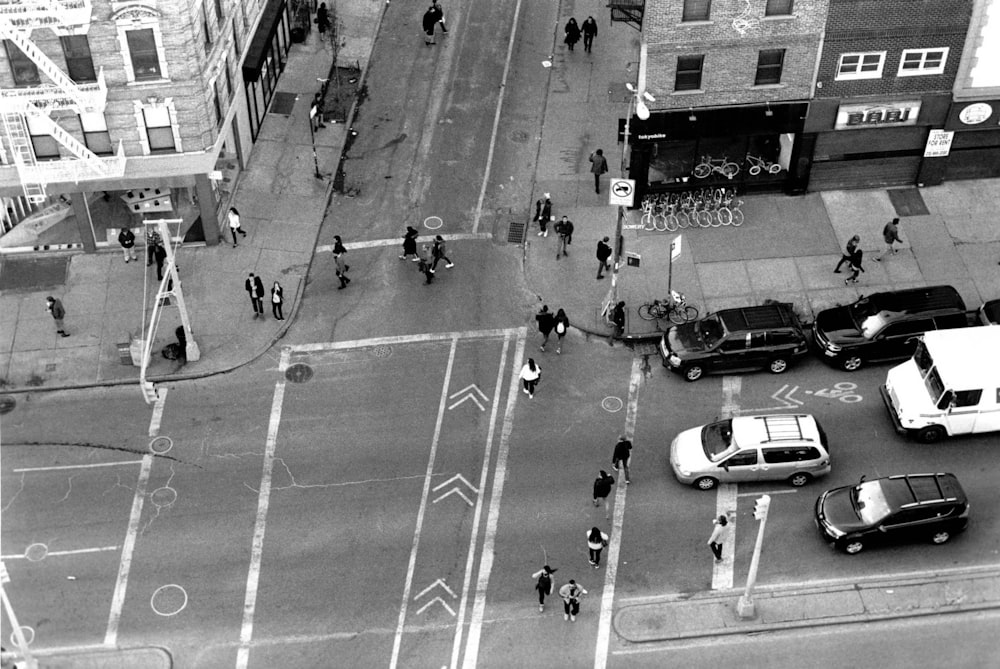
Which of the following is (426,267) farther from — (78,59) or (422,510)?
(78,59)

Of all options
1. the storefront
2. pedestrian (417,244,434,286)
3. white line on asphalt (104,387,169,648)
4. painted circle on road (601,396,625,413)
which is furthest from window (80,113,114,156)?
painted circle on road (601,396,625,413)

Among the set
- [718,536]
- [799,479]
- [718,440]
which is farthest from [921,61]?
[718,536]

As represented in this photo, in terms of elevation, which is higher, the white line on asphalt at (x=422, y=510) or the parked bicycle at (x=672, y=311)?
the parked bicycle at (x=672, y=311)

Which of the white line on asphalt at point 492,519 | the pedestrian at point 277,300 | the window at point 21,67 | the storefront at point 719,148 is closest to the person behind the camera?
the white line on asphalt at point 492,519

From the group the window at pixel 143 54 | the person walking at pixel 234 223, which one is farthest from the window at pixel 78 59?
the person walking at pixel 234 223

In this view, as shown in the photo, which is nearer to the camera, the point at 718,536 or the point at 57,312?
the point at 718,536

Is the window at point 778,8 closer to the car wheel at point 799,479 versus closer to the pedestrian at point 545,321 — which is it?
the pedestrian at point 545,321

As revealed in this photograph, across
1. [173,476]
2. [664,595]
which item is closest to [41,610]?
[173,476]
